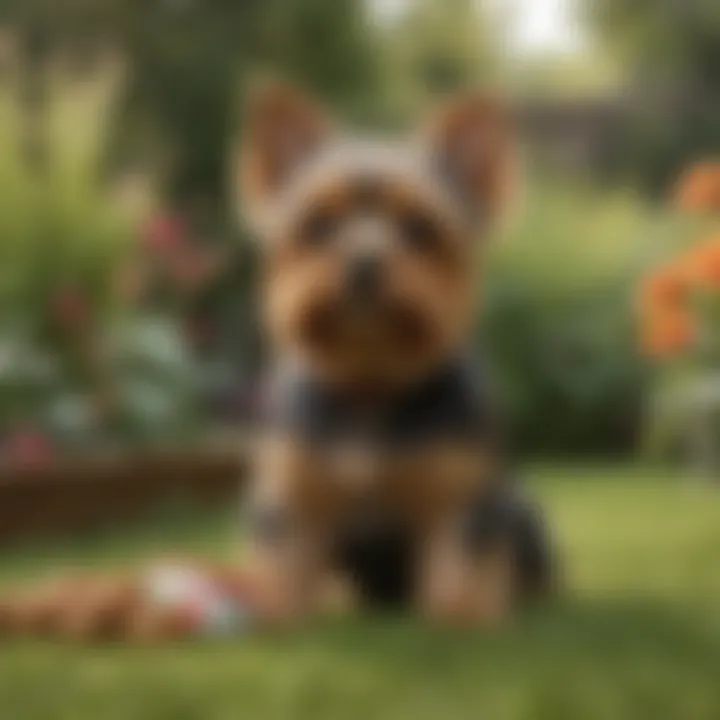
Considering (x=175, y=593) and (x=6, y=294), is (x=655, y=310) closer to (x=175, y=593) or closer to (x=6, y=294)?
(x=175, y=593)

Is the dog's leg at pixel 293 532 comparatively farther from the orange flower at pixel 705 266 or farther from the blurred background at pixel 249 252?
the orange flower at pixel 705 266

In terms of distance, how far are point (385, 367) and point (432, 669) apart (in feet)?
0.73

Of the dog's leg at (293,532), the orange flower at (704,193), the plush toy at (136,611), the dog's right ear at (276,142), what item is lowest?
the plush toy at (136,611)

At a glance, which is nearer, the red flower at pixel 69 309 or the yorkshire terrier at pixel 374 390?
the yorkshire terrier at pixel 374 390

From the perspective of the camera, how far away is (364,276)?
1.03 meters

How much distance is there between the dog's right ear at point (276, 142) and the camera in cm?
108

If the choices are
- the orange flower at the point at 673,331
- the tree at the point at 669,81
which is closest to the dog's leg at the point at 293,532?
the orange flower at the point at 673,331

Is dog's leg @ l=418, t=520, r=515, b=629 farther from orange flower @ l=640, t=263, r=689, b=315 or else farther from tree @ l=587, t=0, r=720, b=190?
tree @ l=587, t=0, r=720, b=190

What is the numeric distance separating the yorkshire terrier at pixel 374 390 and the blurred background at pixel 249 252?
0.70 feet

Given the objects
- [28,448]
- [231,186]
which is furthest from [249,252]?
[28,448]

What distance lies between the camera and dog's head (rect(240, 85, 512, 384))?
103 cm

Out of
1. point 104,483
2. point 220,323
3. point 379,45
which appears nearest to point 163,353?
point 220,323

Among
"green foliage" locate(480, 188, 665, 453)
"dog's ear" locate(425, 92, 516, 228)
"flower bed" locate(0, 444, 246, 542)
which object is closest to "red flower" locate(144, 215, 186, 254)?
"flower bed" locate(0, 444, 246, 542)

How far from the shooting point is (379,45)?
5.23 ft
